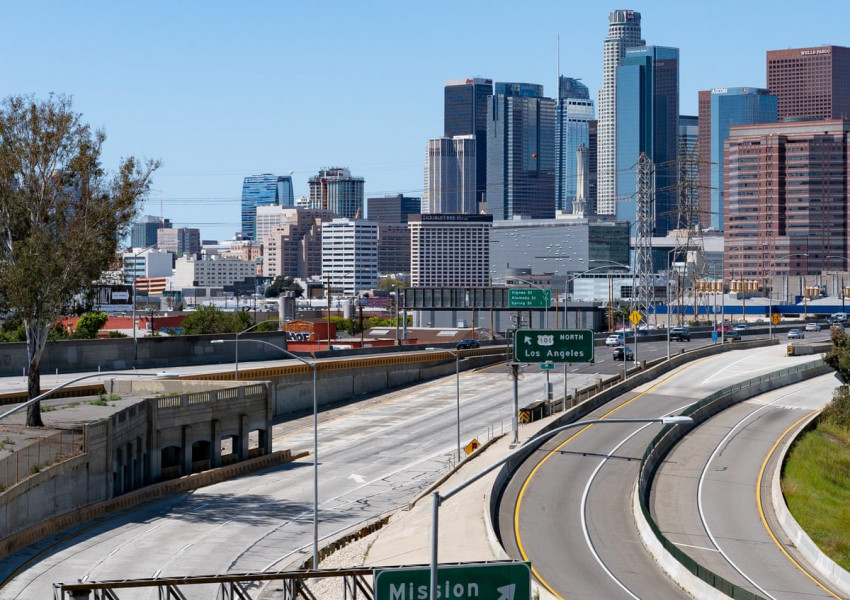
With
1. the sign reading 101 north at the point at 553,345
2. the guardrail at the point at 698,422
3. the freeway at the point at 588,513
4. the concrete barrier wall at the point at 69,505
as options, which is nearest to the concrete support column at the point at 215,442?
the concrete barrier wall at the point at 69,505

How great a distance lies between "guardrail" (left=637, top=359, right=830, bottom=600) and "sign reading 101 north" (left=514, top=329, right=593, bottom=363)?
645cm

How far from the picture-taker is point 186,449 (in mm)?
69000

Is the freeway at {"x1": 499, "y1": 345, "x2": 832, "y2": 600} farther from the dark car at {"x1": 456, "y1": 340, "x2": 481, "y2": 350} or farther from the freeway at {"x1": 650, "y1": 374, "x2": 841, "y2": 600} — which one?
the dark car at {"x1": 456, "y1": 340, "x2": 481, "y2": 350}

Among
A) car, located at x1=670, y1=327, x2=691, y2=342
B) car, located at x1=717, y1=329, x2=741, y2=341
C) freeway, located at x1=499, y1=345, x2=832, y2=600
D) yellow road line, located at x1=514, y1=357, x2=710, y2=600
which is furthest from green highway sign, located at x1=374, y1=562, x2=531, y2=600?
car, located at x1=670, y1=327, x2=691, y2=342

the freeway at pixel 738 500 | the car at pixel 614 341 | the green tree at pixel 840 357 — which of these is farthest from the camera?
the car at pixel 614 341

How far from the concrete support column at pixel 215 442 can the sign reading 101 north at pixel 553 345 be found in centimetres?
1912

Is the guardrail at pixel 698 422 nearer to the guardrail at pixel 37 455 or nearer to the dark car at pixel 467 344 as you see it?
the guardrail at pixel 37 455

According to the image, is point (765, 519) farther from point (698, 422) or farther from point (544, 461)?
point (698, 422)

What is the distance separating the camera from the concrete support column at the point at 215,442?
7131 centimetres

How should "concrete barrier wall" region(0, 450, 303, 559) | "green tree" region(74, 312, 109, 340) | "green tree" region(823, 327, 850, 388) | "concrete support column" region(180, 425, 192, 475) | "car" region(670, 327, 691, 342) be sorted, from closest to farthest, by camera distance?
"concrete barrier wall" region(0, 450, 303, 559) → "concrete support column" region(180, 425, 192, 475) → "green tree" region(823, 327, 850, 388) → "green tree" region(74, 312, 109, 340) → "car" region(670, 327, 691, 342)

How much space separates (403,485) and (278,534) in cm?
1282

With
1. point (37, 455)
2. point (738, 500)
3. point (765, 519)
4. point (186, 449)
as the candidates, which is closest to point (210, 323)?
point (186, 449)

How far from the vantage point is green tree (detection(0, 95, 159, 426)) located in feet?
196

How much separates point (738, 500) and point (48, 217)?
3811 centimetres
